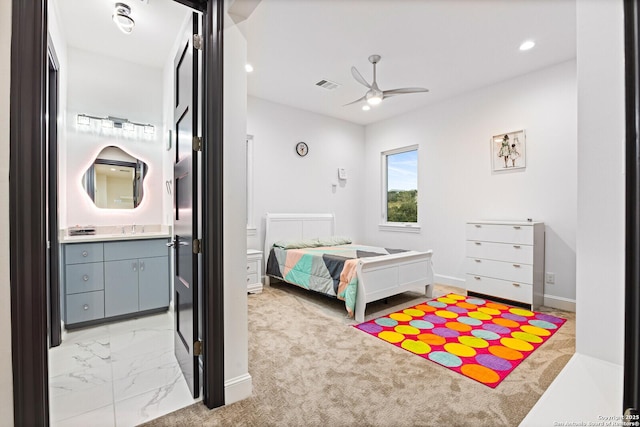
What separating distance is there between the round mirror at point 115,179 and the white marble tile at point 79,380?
6.44 ft

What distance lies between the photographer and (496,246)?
376 cm

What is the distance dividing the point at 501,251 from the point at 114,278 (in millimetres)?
4372

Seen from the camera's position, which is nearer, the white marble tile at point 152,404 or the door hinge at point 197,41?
the white marble tile at point 152,404

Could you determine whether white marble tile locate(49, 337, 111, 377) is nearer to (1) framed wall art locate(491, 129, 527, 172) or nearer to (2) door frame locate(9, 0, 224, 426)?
(2) door frame locate(9, 0, 224, 426)

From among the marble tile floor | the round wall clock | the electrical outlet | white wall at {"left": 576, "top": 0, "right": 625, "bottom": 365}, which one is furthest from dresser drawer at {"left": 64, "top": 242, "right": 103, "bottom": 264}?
the electrical outlet

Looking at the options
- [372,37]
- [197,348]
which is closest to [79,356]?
[197,348]

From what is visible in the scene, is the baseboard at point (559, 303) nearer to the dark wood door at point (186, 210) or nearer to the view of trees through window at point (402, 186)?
the view of trees through window at point (402, 186)

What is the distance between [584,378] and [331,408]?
133 centimetres

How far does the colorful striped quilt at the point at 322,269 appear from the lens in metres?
3.22

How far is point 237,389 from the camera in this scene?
5.89 ft

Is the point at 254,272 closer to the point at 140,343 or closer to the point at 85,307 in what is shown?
the point at 140,343

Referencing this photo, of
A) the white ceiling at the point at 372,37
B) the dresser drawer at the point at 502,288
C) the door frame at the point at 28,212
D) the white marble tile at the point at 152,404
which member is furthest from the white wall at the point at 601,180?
the dresser drawer at the point at 502,288

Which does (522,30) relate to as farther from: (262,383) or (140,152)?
(140,152)

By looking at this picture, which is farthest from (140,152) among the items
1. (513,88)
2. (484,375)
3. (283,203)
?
(513,88)
